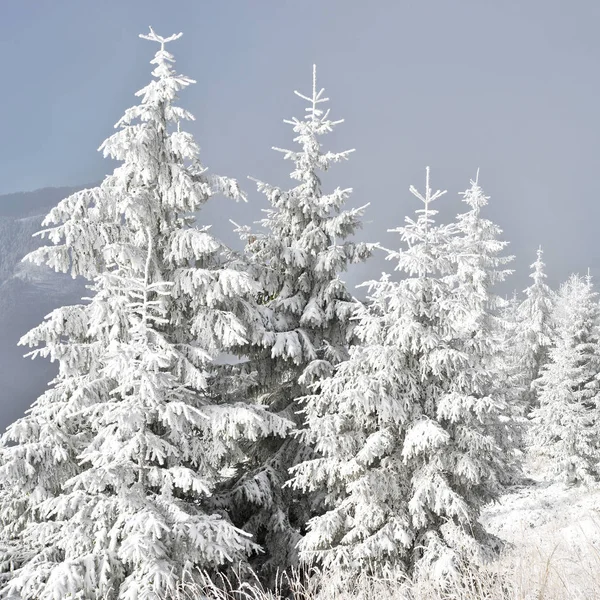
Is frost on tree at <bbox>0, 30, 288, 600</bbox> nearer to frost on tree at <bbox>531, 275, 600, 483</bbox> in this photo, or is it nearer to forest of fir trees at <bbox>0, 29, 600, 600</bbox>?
forest of fir trees at <bbox>0, 29, 600, 600</bbox>

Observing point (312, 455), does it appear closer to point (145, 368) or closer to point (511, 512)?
point (145, 368)

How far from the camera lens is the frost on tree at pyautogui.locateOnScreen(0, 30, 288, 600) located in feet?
23.4

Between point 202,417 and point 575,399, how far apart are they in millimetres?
17773

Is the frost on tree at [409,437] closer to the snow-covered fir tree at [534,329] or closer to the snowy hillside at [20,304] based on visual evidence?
the snow-covered fir tree at [534,329]

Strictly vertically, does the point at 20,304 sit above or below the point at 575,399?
above

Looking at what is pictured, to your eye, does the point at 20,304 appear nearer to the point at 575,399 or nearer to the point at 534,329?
the point at 534,329

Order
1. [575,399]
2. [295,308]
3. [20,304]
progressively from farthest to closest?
[20,304] → [575,399] → [295,308]

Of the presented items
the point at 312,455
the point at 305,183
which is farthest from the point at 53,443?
the point at 305,183

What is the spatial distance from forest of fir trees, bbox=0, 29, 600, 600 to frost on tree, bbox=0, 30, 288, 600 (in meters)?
0.04

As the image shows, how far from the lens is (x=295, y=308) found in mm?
12125

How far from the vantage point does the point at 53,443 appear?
8.50 m

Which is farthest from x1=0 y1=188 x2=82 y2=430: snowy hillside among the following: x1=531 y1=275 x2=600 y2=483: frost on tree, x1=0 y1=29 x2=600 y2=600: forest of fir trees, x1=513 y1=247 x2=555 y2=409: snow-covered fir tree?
x1=0 y1=29 x2=600 y2=600: forest of fir trees

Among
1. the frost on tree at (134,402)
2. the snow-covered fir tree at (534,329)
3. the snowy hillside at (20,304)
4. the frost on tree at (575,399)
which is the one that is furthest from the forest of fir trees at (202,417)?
the snowy hillside at (20,304)

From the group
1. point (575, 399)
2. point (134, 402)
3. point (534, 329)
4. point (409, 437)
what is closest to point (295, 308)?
point (409, 437)
